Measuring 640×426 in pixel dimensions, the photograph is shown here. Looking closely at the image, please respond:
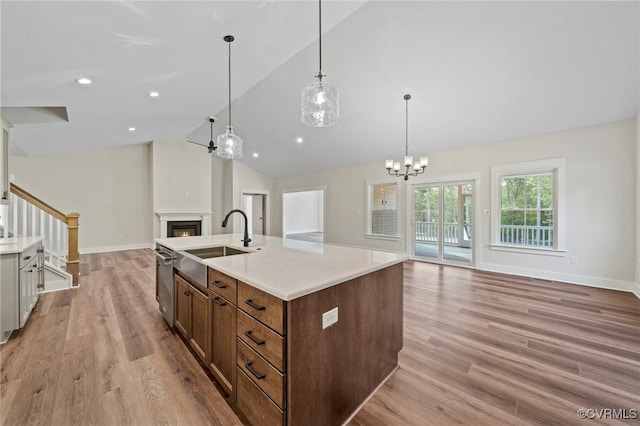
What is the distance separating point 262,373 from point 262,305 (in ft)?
1.09

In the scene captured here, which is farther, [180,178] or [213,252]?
[180,178]

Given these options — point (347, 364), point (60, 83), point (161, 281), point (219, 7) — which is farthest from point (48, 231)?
point (347, 364)

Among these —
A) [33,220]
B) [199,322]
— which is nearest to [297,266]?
[199,322]

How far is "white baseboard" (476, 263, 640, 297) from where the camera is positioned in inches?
155

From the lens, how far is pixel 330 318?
4.53 ft

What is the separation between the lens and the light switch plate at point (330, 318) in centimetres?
135

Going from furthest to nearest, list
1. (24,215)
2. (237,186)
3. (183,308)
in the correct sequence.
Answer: (237,186), (24,215), (183,308)

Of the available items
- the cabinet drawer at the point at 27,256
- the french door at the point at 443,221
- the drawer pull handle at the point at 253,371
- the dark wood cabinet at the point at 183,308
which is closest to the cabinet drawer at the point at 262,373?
the drawer pull handle at the point at 253,371

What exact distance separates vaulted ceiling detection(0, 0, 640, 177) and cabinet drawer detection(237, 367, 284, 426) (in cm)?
280

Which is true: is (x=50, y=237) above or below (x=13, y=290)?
above

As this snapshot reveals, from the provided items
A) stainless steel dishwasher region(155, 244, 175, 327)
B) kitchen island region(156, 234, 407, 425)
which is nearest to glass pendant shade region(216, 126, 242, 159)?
stainless steel dishwasher region(155, 244, 175, 327)

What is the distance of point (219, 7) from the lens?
7.54 ft

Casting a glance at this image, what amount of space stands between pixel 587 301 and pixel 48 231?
773 cm

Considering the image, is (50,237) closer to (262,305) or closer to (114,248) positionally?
(114,248)
